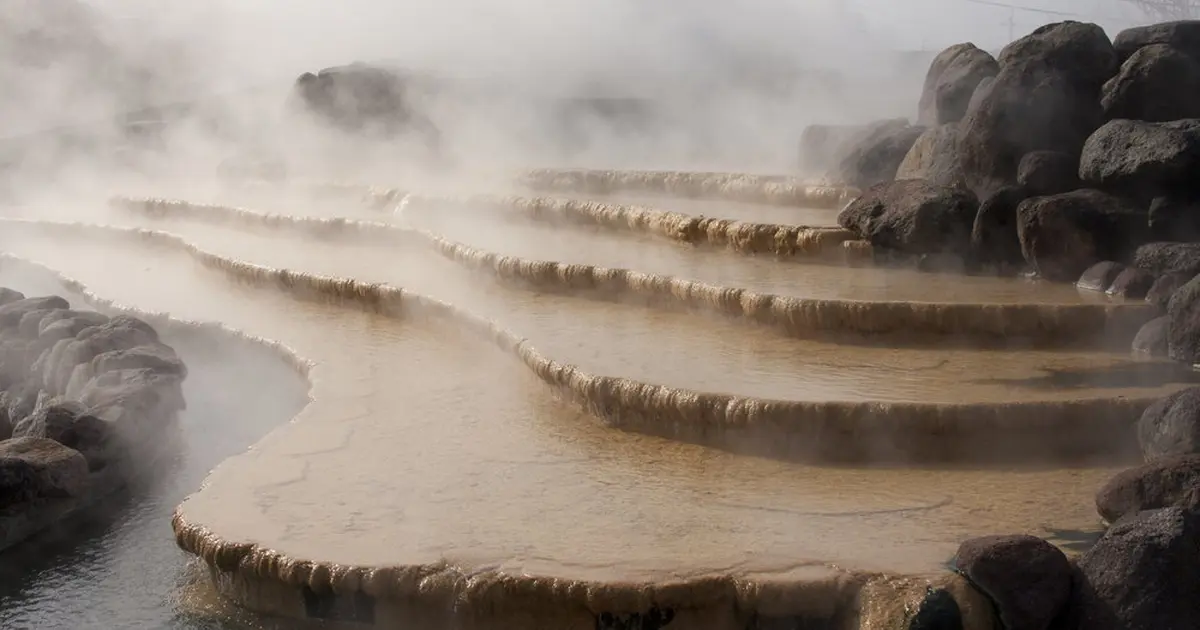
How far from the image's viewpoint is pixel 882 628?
379 centimetres

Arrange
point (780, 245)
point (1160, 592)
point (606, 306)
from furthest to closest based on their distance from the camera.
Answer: point (780, 245) < point (606, 306) < point (1160, 592)

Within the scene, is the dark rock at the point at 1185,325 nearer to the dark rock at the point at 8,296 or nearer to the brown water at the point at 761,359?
the brown water at the point at 761,359

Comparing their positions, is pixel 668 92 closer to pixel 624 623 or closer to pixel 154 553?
pixel 154 553

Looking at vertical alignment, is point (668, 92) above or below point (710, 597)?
above

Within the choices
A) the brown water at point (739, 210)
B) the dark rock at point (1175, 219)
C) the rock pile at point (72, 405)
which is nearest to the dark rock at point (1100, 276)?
Answer: the dark rock at point (1175, 219)

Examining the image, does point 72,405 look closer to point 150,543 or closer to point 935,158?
point 150,543

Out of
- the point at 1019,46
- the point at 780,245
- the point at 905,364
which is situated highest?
the point at 1019,46

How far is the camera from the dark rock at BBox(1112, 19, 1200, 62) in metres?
7.77

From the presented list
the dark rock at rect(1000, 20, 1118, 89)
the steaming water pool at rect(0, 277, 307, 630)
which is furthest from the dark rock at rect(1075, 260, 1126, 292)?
the steaming water pool at rect(0, 277, 307, 630)

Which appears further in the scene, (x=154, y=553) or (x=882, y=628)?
(x=154, y=553)

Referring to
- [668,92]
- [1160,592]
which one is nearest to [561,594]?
[1160,592]

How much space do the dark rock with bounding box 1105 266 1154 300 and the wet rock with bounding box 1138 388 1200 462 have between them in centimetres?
171

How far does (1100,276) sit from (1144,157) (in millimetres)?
717

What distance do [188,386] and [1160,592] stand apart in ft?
20.2
